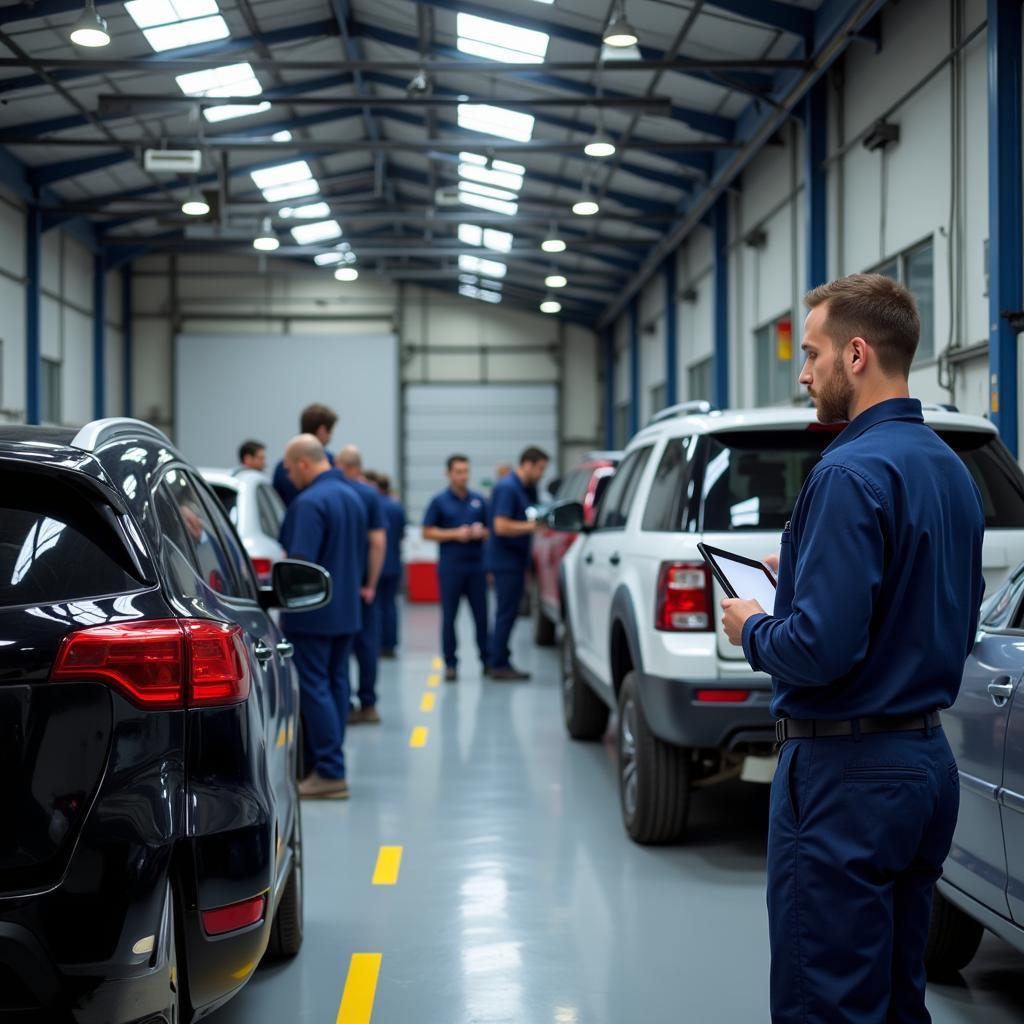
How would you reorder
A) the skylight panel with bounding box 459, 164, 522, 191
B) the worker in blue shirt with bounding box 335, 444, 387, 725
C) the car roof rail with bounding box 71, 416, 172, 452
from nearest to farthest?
the car roof rail with bounding box 71, 416, 172, 452 < the worker in blue shirt with bounding box 335, 444, 387, 725 < the skylight panel with bounding box 459, 164, 522, 191

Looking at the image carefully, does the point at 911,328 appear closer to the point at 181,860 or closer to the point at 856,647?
the point at 856,647

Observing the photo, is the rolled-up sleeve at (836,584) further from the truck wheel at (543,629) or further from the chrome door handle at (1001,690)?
the truck wheel at (543,629)

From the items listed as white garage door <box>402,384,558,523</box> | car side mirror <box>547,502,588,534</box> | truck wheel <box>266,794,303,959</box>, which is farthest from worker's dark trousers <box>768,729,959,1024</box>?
white garage door <box>402,384,558,523</box>

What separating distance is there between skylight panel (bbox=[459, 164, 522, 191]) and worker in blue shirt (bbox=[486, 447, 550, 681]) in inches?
391

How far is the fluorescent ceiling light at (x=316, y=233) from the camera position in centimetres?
2544

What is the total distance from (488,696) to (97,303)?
58.6ft

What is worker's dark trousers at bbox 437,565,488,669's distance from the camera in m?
11.8

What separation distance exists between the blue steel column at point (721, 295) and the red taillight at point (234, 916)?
54.3ft

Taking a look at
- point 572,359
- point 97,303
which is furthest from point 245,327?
point 572,359

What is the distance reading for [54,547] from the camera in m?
2.56

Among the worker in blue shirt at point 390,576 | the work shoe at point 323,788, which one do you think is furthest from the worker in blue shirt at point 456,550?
the work shoe at point 323,788

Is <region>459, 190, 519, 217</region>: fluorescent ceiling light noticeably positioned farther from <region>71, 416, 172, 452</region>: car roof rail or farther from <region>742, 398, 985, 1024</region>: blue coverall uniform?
<region>742, 398, 985, 1024</region>: blue coverall uniform

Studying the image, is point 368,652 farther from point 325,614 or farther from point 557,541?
point 557,541

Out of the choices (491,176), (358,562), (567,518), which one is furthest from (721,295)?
(358,562)
